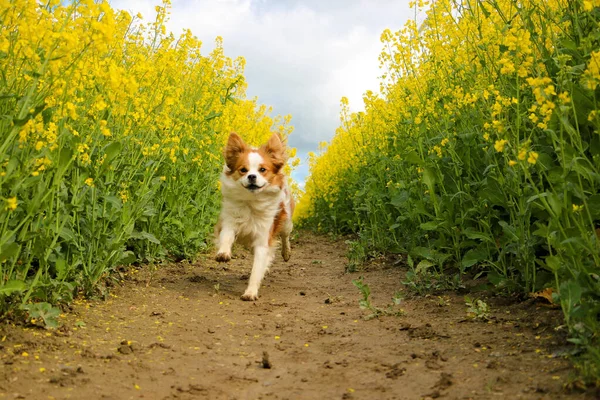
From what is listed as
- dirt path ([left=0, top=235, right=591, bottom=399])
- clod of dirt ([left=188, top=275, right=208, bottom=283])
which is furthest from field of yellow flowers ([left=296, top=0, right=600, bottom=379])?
clod of dirt ([left=188, top=275, right=208, bottom=283])

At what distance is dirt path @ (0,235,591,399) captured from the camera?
2.73 metres

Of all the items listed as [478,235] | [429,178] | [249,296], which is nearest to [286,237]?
[249,296]

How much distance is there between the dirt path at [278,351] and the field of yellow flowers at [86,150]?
1.22 ft

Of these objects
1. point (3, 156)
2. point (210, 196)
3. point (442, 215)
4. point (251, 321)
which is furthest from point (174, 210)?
point (3, 156)

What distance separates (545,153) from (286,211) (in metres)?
2.98

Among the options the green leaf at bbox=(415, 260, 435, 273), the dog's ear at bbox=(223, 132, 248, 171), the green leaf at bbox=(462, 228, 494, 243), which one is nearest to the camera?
the green leaf at bbox=(462, 228, 494, 243)

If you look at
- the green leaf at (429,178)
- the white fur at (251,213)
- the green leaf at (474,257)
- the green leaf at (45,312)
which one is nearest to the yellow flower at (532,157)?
the green leaf at (474,257)

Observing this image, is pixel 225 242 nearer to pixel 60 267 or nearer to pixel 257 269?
pixel 257 269

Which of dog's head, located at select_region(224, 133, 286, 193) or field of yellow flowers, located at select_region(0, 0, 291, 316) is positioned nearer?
field of yellow flowers, located at select_region(0, 0, 291, 316)

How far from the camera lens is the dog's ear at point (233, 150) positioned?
220 inches

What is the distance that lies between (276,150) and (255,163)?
32cm

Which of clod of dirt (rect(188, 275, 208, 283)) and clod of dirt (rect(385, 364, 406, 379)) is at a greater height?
clod of dirt (rect(385, 364, 406, 379))

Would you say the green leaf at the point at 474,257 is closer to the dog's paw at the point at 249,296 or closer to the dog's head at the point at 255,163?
the dog's paw at the point at 249,296

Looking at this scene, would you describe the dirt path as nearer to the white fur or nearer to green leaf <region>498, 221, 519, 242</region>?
green leaf <region>498, 221, 519, 242</region>
